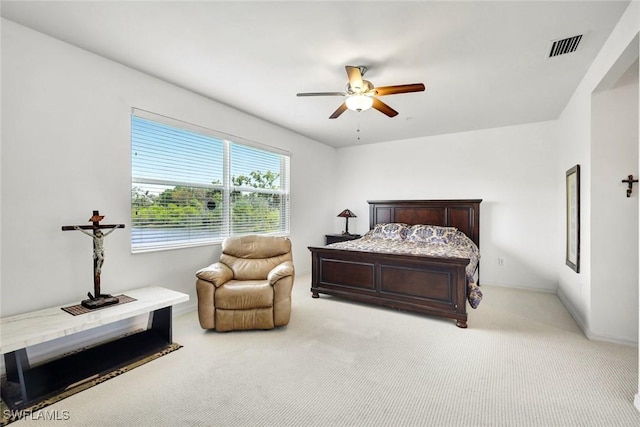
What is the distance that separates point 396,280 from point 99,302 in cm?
297

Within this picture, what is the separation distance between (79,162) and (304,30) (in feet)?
7.42

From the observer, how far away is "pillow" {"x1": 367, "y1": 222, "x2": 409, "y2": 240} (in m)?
5.04

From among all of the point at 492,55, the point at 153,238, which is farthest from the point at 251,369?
the point at 492,55

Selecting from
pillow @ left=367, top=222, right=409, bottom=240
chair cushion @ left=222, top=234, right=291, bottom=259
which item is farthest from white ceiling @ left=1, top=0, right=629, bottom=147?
pillow @ left=367, top=222, right=409, bottom=240

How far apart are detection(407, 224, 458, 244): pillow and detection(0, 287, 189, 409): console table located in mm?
3557

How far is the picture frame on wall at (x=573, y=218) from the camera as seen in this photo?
10.6 feet

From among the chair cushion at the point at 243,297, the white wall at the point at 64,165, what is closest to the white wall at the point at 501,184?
the chair cushion at the point at 243,297

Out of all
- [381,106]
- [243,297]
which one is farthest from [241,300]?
[381,106]

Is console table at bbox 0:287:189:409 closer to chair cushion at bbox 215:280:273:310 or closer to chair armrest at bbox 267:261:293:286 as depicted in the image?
chair cushion at bbox 215:280:273:310

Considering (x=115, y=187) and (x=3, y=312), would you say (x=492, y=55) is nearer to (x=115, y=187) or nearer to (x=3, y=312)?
(x=115, y=187)

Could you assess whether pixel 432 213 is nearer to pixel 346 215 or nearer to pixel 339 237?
pixel 346 215

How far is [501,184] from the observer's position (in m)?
4.87

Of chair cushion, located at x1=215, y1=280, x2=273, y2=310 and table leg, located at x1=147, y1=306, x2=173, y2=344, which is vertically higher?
chair cushion, located at x1=215, y1=280, x2=273, y2=310

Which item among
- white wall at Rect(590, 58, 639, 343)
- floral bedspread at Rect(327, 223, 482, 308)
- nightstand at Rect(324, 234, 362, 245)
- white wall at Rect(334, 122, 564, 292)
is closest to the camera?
white wall at Rect(590, 58, 639, 343)
